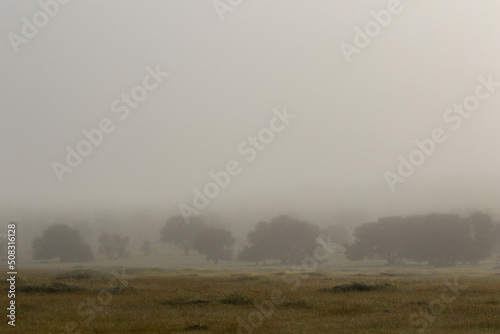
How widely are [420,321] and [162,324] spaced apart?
12.7 metres

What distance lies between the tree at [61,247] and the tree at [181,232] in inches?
1098

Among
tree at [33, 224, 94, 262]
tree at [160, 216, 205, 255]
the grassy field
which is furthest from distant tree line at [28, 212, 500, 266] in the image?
the grassy field

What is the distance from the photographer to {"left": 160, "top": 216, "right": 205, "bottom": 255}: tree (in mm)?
157250

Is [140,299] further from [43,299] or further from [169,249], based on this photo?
[169,249]

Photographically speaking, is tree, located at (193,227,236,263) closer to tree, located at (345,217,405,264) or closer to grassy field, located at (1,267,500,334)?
tree, located at (345,217,405,264)

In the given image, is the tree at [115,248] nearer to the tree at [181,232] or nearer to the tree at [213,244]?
the tree at [181,232]

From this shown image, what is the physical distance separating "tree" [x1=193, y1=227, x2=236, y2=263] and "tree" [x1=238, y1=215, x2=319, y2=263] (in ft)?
15.6

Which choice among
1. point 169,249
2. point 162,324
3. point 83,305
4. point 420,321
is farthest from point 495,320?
point 169,249

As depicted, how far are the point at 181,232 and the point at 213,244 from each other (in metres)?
24.9

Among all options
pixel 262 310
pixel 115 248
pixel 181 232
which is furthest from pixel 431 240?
pixel 262 310

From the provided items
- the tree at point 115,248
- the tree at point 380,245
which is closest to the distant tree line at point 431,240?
the tree at point 380,245

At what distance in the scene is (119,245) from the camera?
150 m

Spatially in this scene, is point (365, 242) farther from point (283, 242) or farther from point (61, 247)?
point (61, 247)

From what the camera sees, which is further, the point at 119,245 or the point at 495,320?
the point at 119,245
